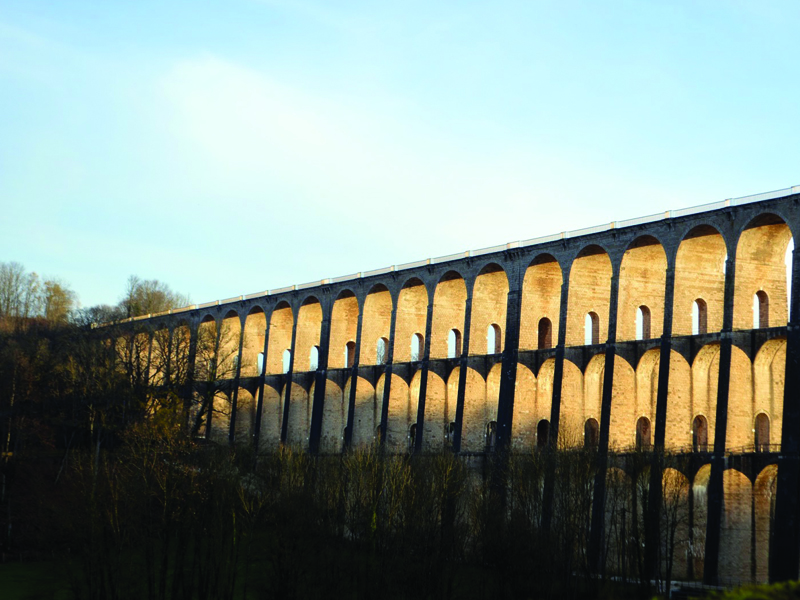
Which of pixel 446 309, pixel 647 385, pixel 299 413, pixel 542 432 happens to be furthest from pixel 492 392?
pixel 299 413

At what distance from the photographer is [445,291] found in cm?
6166

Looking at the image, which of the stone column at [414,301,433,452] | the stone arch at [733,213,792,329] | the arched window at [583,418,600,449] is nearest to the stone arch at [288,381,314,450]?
the stone column at [414,301,433,452]

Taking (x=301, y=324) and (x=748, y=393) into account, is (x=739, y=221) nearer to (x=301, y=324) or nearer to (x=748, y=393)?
(x=748, y=393)

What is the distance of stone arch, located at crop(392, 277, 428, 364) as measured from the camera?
63.3 meters

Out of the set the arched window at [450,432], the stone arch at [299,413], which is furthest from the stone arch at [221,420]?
the arched window at [450,432]

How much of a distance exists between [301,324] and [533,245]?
21593mm

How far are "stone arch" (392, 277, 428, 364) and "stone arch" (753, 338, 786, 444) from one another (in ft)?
77.0

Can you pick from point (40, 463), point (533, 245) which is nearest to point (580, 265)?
point (533, 245)

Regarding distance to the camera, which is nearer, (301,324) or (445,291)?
(445,291)

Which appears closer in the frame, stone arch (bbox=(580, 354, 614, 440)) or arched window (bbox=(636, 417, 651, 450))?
arched window (bbox=(636, 417, 651, 450))

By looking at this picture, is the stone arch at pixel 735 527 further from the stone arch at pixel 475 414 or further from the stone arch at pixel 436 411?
the stone arch at pixel 436 411

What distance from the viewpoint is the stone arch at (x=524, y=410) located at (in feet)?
177

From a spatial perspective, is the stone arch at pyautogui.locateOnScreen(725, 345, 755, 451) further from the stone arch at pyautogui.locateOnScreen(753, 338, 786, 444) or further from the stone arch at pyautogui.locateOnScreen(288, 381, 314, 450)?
the stone arch at pyautogui.locateOnScreen(288, 381, 314, 450)

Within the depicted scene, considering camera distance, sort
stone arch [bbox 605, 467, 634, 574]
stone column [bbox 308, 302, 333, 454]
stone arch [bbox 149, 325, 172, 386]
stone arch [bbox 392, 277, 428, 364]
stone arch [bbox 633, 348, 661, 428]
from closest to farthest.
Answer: stone arch [bbox 605, 467, 634, 574]
stone arch [bbox 633, 348, 661, 428]
stone arch [bbox 392, 277, 428, 364]
stone arch [bbox 149, 325, 172, 386]
stone column [bbox 308, 302, 333, 454]
